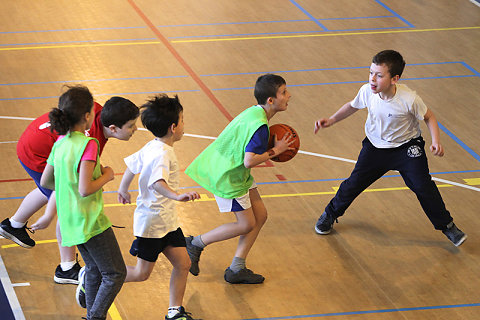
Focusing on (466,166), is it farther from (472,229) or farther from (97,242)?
(97,242)

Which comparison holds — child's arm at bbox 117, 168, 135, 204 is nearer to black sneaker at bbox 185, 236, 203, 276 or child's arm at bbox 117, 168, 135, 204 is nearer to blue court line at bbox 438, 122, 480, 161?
black sneaker at bbox 185, 236, 203, 276

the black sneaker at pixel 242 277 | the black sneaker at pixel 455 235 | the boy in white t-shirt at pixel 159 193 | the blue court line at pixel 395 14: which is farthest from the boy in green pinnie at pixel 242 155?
the blue court line at pixel 395 14

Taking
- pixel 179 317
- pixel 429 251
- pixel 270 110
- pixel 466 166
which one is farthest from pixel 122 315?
pixel 466 166

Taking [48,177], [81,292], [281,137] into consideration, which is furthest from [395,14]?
[48,177]

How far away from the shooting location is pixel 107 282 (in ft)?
14.8

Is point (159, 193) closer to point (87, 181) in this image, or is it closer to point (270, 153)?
point (87, 181)

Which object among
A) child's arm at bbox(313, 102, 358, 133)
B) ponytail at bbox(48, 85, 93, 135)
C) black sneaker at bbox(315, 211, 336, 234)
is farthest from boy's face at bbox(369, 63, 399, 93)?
ponytail at bbox(48, 85, 93, 135)

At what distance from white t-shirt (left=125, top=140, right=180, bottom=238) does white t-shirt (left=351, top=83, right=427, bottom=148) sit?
5.96 feet

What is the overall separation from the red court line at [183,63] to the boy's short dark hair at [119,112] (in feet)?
11.6

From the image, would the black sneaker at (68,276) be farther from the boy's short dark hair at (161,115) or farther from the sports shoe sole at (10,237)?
the boy's short dark hair at (161,115)

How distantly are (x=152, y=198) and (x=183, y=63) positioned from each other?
494 cm

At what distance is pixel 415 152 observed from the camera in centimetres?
582

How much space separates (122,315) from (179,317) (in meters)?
0.42

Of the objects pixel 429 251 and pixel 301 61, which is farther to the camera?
pixel 301 61
